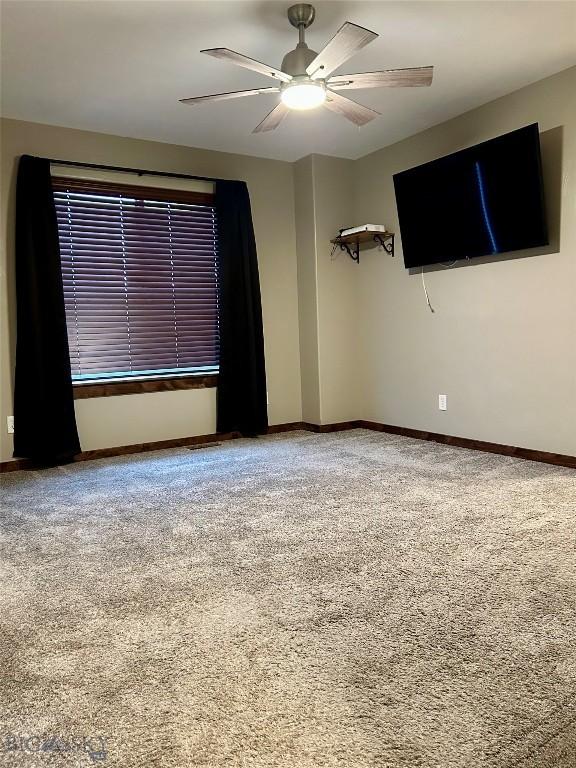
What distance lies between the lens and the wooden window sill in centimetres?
441

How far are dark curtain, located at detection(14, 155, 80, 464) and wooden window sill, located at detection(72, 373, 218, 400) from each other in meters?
0.20

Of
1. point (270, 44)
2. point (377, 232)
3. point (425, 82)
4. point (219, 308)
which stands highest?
point (270, 44)

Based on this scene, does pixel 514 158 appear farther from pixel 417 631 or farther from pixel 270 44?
pixel 417 631

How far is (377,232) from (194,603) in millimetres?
3617

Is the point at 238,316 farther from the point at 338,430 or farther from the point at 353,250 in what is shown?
the point at 338,430

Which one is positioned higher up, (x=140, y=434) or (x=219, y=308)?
(x=219, y=308)

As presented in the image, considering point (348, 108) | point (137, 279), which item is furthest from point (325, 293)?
point (348, 108)

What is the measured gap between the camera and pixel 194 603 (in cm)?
202

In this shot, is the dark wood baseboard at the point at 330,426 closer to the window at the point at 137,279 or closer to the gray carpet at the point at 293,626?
the window at the point at 137,279

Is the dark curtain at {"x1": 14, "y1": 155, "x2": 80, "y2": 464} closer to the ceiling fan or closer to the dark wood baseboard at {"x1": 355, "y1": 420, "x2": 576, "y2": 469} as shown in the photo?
the ceiling fan

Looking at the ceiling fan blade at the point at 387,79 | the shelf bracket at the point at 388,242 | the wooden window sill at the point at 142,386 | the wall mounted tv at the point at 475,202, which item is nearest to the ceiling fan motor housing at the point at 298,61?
the ceiling fan blade at the point at 387,79

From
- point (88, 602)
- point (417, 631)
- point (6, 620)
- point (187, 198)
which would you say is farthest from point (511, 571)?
point (187, 198)

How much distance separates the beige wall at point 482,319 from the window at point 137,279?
1474mm

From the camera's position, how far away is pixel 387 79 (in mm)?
2764
